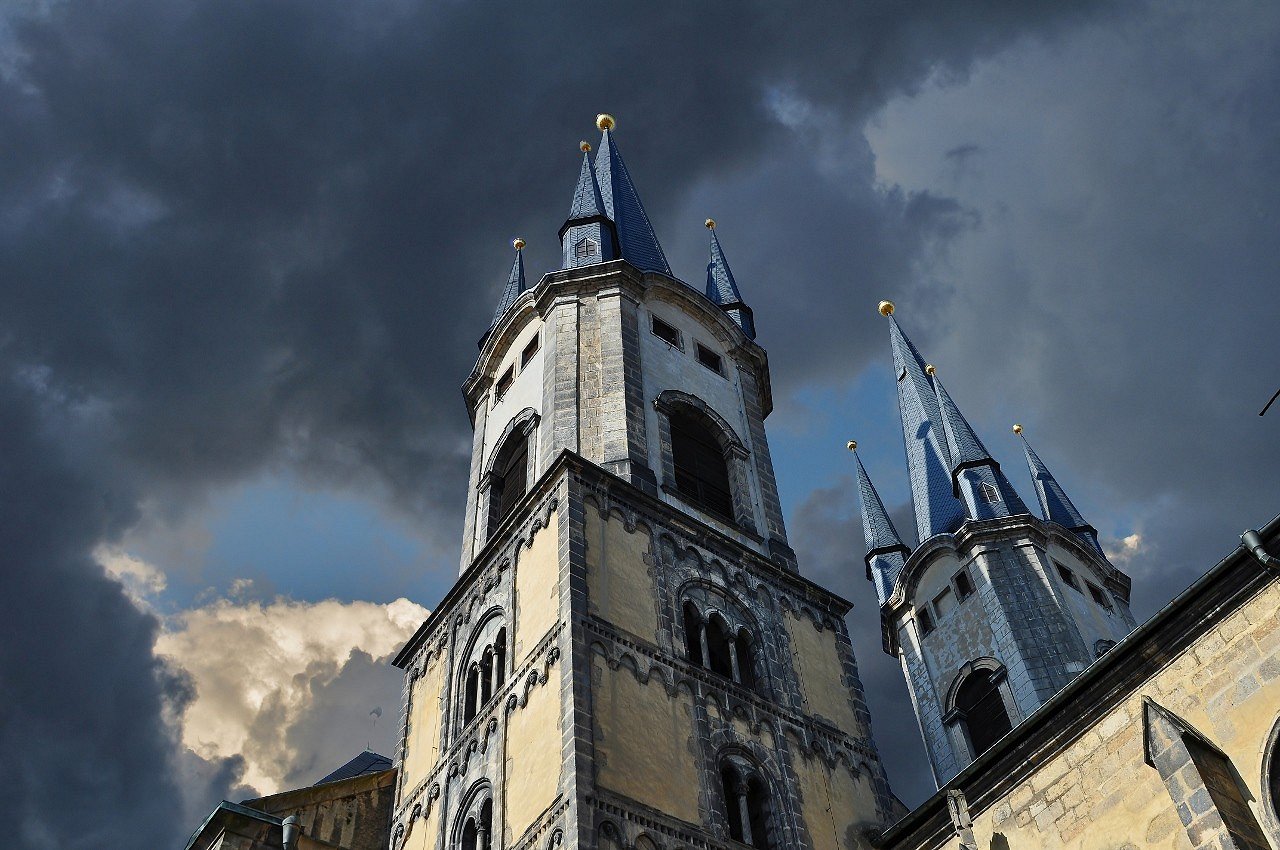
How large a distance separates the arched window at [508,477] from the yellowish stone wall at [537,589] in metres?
3.44

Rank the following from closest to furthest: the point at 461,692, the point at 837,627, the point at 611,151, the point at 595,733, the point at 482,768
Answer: the point at 595,733, the point at 482,768, the point at 461,692, the point at 837,627, the point at 611,151

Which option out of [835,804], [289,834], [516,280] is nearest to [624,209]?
[516,280]

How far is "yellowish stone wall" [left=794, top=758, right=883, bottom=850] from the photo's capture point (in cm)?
1977

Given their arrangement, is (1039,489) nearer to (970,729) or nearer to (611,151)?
(970,729)

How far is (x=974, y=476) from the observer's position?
3738 centimetres

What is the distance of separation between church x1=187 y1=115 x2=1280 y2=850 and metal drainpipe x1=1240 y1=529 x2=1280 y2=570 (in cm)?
4

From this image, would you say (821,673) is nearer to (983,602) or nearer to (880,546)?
(983,602)

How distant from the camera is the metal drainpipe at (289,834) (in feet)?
55.5

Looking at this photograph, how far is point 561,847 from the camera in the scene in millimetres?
16875

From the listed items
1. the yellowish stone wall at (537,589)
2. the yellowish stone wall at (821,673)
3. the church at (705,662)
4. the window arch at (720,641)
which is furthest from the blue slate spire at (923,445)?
the yellowish stone wall at (537,589)

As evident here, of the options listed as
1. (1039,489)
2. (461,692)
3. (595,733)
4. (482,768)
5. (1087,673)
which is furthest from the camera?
(1039,489)

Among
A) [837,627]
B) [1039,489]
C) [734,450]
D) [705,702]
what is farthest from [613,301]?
[1039,489]

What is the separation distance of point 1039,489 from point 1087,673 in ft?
85.5

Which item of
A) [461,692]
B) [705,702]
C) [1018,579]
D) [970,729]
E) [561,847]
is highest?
[1018,579]
